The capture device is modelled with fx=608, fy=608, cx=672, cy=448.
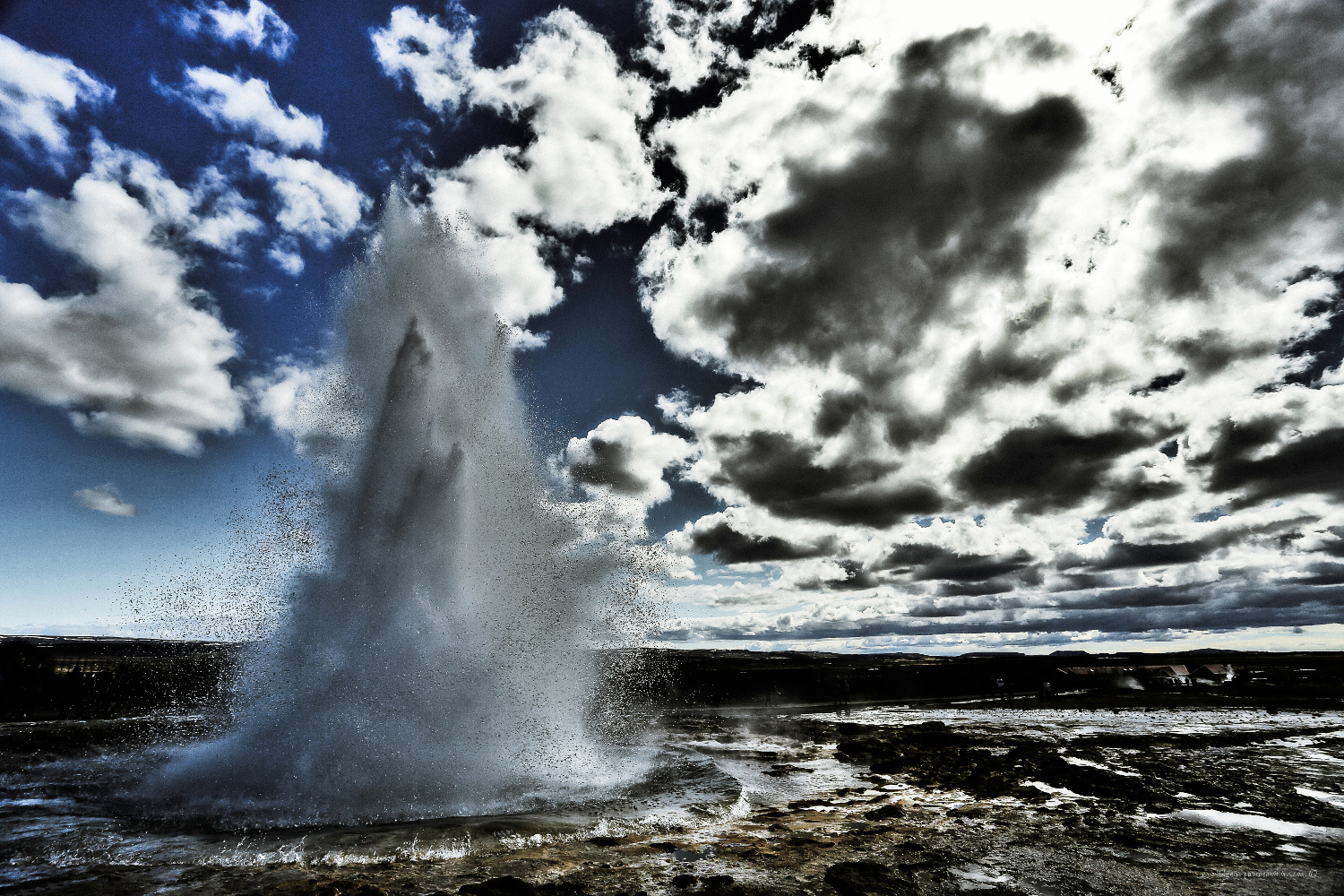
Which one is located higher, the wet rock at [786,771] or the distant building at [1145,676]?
the wet rock at [786,771]

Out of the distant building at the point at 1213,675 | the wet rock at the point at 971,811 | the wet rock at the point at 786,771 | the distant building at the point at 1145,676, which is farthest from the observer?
the distant building at the point at 1213,675

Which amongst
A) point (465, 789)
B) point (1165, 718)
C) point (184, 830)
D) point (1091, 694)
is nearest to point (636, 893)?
point (465, 789)

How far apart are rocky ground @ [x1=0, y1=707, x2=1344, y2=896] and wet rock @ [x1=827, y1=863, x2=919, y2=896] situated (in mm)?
35

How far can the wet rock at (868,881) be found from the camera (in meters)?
7.94

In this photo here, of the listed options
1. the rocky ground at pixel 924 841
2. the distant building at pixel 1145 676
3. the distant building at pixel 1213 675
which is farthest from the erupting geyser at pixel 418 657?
the distant building at pixel 1213 675

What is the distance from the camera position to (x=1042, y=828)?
448 inches

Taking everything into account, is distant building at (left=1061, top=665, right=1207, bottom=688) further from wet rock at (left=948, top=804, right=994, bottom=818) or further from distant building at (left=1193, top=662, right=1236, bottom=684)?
wet rock at (left=948, top=804, right=994, bottom=818)

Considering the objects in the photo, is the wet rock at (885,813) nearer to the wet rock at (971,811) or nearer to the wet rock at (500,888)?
the wet rock at (971,811)

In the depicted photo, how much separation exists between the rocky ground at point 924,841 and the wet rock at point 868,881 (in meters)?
0.03

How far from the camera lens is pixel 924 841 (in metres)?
10.4

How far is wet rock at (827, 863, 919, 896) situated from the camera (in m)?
7.94

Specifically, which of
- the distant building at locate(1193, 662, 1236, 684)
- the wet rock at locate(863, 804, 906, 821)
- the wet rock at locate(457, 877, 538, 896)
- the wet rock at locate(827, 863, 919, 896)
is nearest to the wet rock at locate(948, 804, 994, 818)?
the wet rock at locate(863, 804, 906, 821)

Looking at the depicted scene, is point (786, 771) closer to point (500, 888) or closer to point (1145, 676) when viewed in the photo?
point (500, 888)

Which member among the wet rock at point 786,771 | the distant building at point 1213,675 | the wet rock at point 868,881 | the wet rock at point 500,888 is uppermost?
the wet rock at point 500,888
